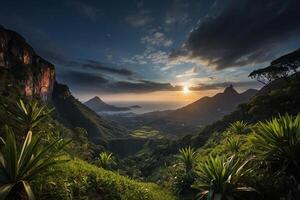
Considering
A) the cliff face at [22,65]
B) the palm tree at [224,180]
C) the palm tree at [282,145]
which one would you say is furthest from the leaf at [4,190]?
the cliff face at [22,65]

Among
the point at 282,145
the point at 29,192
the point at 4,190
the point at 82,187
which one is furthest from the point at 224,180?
the point at 4,190

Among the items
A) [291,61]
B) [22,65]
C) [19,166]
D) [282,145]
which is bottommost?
[282,145]

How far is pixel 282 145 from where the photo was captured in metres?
8.20

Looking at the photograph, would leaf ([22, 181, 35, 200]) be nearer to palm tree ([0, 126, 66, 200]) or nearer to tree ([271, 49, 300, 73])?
palm tree ([0, 126, 66, 200])

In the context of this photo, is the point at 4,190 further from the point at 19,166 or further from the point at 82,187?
the point at 82,187

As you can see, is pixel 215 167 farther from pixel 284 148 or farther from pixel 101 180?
pixel 101 180

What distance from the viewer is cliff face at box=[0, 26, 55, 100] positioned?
5295 inches

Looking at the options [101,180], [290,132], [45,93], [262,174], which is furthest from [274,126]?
[45,93]

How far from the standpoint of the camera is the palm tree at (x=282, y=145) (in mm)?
7953

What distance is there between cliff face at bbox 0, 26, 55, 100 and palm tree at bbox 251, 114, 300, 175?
431ft

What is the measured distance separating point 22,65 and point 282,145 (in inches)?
6447

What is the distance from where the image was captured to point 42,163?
6.07 metres

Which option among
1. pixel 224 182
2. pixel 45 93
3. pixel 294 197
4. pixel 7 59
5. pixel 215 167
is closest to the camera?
pixel 294 197

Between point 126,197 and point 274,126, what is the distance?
18.5 ft
